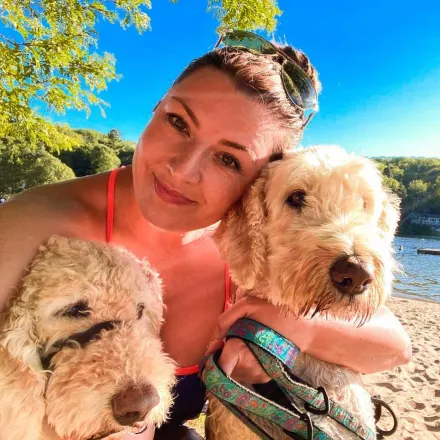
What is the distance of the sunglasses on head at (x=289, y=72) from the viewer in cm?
217

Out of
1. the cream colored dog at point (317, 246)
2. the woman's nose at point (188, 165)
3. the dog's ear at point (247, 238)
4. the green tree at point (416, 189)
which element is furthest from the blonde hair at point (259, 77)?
the green tree at point (416, 189)

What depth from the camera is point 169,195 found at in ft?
6.43

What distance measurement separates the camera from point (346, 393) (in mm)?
1825

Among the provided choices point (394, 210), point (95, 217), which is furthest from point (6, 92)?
point (394, 210)

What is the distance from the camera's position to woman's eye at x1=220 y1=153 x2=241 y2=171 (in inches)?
77.9

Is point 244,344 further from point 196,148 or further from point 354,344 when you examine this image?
point 196,148

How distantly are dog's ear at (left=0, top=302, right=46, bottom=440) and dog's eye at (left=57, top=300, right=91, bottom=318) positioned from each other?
0.13m

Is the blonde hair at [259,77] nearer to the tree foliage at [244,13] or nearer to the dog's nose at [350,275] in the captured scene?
the dog's nose at [350,275]

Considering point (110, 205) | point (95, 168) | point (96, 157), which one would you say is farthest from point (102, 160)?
point (110, 205)

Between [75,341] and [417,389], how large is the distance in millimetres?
7788

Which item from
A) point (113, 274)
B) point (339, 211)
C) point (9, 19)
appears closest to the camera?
point (113, 274)

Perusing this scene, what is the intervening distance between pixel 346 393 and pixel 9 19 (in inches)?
253

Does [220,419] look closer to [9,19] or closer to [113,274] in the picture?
[113,274]

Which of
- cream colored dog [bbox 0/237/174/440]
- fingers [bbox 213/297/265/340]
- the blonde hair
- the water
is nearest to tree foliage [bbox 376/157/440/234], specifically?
the water
